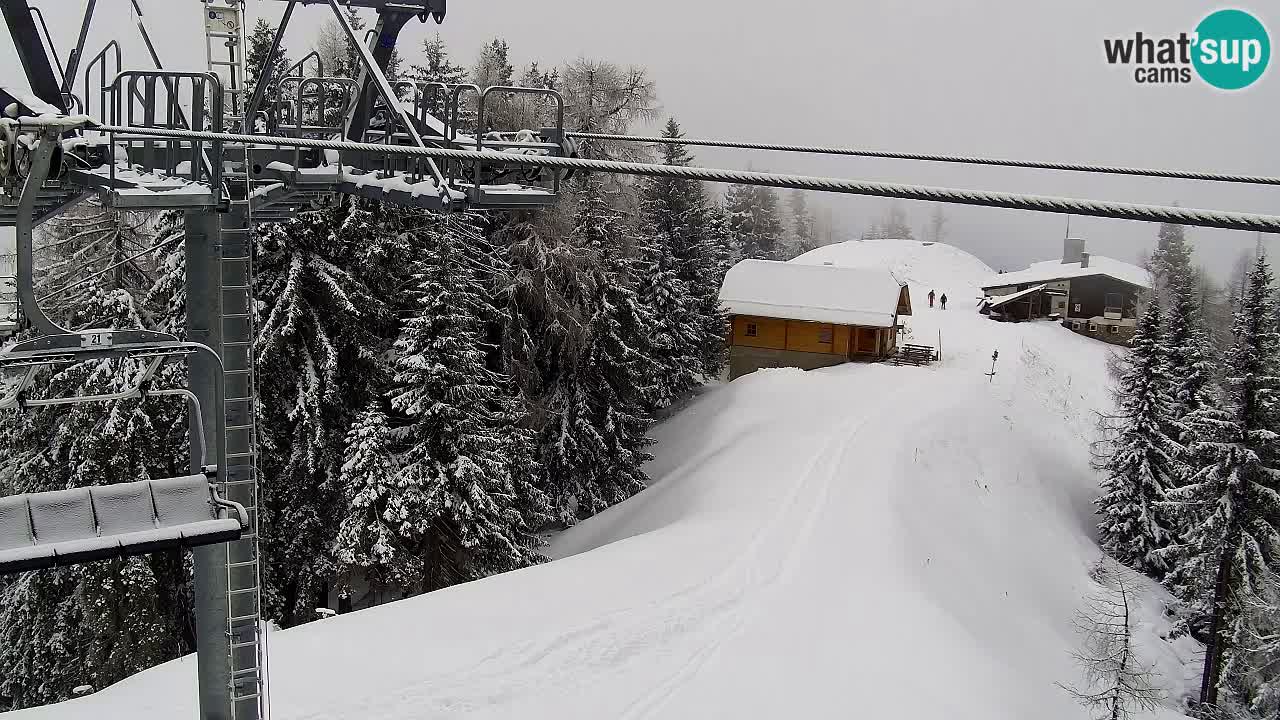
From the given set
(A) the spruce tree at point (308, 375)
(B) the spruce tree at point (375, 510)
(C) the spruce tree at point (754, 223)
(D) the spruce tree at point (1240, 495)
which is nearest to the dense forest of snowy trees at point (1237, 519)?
(D) the spruce tree at point (1240, 495)

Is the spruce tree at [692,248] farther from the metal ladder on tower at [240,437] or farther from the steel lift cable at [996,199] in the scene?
the steel lift cable at [996,199]

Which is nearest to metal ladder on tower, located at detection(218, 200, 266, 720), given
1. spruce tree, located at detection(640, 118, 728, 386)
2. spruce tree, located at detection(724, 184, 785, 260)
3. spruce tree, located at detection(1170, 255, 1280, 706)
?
spruce tree, located at detection(1170, 255, 1280, 706)

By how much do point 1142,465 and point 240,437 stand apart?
31.2 meters

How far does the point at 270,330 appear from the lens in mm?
22516

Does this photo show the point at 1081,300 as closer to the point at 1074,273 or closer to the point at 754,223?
the point at 1074,273

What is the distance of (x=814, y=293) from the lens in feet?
147

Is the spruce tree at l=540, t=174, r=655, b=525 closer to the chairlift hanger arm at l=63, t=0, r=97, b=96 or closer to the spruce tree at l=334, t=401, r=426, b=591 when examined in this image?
the spruce tree at l=334, t=401, r=426, b=591

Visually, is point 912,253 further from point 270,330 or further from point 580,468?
point 270,330

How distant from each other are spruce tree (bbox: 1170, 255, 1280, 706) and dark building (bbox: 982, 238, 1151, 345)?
1352 inches

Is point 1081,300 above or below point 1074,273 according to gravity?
below

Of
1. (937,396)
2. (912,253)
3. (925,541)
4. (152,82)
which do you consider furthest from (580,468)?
(912,253)

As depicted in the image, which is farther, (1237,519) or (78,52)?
(1237,519)

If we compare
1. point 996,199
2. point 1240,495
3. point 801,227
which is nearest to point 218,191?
point 996,199

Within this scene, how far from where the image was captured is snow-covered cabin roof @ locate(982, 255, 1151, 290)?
60656 mm
